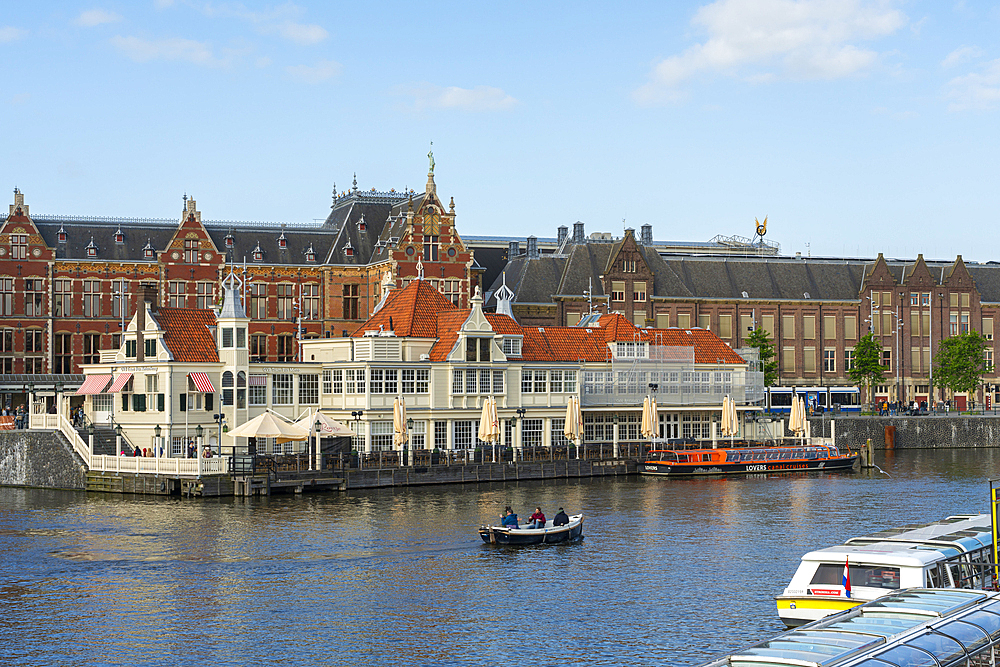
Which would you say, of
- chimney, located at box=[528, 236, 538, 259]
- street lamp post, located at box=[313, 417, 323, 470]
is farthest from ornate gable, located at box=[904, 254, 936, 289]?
street lamp post, located at box=[313, 417, 323, 470]

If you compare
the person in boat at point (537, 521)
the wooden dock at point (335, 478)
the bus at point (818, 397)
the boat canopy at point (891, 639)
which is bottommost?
the person in boat at point (537, 521)

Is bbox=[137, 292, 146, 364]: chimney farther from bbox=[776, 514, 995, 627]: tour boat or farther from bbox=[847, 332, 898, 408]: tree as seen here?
bbox=[847, 332, 898, 408]: tree

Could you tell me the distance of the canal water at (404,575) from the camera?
129ft

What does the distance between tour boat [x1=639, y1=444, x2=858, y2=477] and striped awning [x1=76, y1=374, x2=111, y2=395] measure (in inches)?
1584

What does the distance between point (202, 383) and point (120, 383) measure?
21.0ft

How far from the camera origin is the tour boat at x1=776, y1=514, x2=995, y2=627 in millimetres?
37250

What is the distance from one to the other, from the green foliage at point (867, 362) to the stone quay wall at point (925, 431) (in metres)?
15.5

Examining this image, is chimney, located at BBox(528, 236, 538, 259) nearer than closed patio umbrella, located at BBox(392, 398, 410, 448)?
No

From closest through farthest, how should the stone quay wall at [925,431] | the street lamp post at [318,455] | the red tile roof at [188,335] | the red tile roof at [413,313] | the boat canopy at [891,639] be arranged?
1. the boat canopy at [891,639]
2. the street lamp post at [318,455]
3. the red tile roof at [188,335]
4. the red tile roof at [413,313]
5. the stone quay wall at [925,431]

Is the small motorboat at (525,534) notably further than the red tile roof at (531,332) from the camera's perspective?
No

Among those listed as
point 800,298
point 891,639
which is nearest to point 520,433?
point 800,298

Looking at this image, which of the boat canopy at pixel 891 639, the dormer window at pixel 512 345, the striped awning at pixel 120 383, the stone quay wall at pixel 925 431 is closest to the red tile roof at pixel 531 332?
the dormer window at pixel 512 345

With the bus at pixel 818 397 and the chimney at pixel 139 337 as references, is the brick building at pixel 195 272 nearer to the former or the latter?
the chimney at pixel 139 337

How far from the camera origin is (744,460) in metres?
95.8
